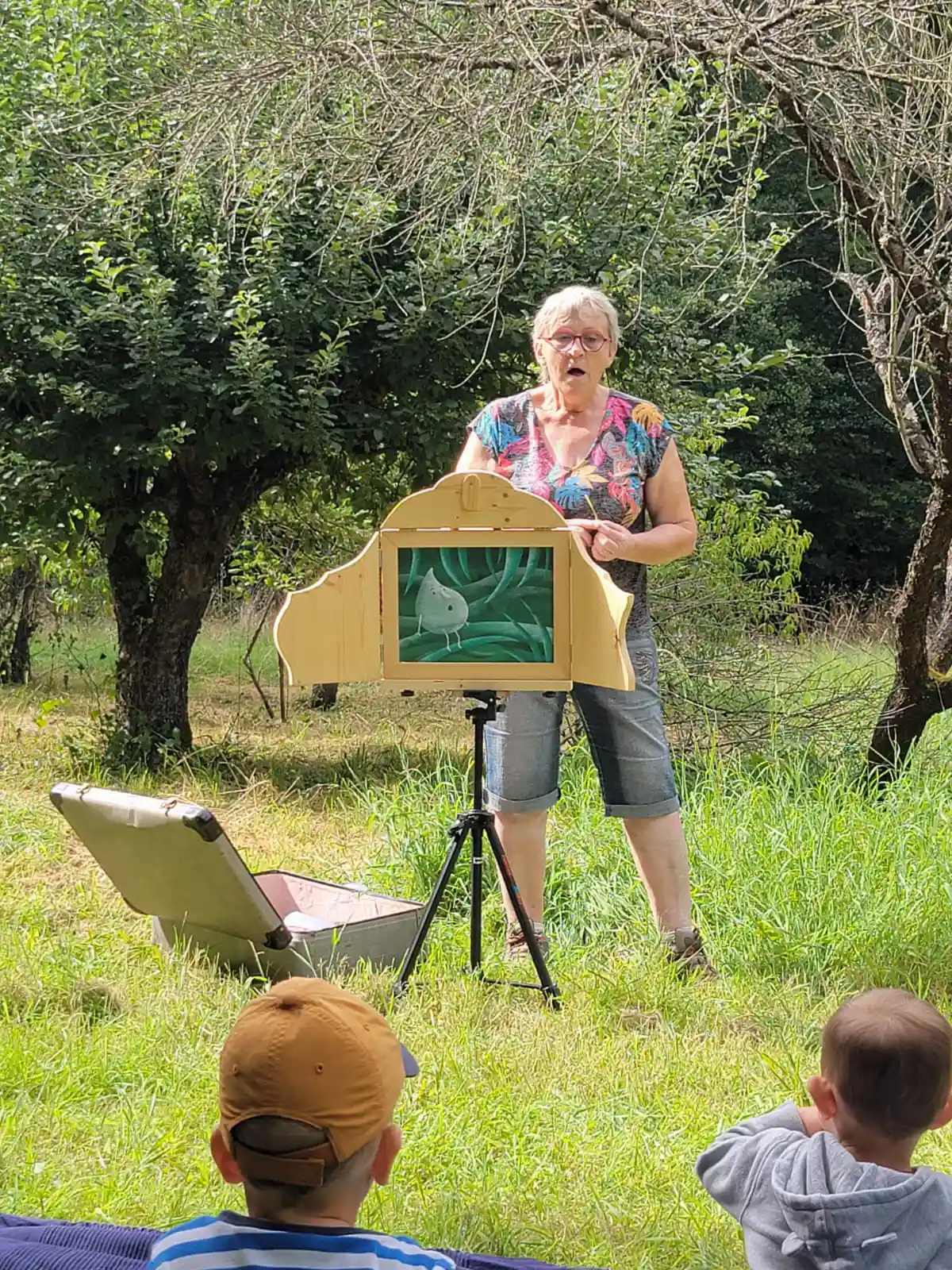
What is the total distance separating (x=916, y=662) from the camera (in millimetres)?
5188

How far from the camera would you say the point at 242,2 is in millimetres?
4668

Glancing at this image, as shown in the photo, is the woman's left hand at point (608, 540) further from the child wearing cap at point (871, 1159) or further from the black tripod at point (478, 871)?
the child wearing cap at point (871, 1159)

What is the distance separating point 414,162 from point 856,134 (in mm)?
1257

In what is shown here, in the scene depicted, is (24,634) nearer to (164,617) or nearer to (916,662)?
(164,617)

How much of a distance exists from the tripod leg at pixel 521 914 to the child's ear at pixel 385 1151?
5.68ft

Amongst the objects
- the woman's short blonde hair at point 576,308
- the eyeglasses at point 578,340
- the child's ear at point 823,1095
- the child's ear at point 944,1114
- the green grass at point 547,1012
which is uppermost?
the woman's short blonde hair at point 576,308

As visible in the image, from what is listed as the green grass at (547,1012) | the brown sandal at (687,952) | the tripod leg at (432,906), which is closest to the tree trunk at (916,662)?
the green grass at (547,1012)

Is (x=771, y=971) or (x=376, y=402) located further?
(x=376, y=402)

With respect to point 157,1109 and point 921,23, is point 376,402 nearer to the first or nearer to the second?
point 921,23

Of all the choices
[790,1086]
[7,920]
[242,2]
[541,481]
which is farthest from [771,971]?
[242,2]

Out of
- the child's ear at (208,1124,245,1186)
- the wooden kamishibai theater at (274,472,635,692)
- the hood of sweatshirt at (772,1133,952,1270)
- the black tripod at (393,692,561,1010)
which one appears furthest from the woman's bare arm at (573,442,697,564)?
the child's ear at (208,1124,245,1186)

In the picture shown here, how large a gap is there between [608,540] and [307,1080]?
6.49 feet

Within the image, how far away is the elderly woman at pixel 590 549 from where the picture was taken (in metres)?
3.43

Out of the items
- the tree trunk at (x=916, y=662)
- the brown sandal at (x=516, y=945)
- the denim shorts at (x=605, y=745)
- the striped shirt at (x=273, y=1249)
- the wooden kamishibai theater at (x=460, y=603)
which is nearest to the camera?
the striped shirt at (x=273, y=1249)
